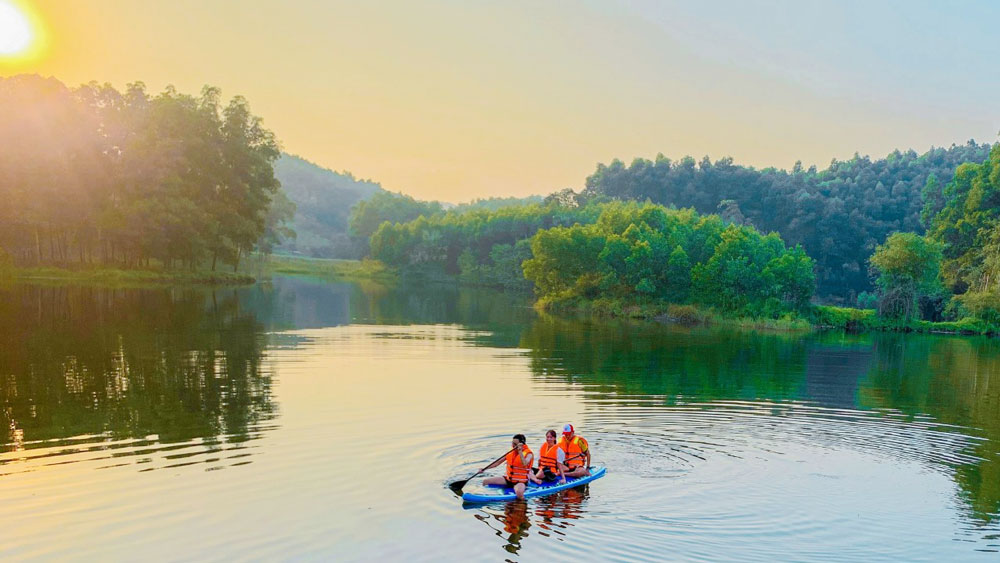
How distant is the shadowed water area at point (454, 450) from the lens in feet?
49.1

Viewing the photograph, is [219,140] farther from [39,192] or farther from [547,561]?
[547,561]

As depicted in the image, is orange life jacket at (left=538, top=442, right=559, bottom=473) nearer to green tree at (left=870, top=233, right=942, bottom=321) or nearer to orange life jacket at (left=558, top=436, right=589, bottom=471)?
orange life jacket at (left=558, top=436, right=589, bottom=471)

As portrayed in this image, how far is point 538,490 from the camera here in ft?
57.6

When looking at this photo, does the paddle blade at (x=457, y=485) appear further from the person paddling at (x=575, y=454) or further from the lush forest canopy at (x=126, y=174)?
the lush forest canopy at (x=126, y=174)

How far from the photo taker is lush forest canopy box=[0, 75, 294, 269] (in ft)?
257

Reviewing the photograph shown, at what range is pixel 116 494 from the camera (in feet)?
53.1

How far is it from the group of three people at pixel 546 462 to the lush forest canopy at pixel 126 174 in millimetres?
72833

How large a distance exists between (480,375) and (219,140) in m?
73.1

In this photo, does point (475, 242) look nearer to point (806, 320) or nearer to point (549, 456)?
point (806, 320)

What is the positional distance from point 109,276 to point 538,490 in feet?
252

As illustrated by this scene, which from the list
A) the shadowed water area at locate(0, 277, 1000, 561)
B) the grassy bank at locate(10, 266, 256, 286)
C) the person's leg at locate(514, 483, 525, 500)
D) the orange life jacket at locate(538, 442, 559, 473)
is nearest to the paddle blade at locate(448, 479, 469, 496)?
the shadowed water area at locate(0, 277, 1000, 561)

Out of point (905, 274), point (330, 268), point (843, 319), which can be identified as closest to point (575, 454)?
point (843, 319)

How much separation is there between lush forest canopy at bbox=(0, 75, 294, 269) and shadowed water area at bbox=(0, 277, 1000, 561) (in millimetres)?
40012

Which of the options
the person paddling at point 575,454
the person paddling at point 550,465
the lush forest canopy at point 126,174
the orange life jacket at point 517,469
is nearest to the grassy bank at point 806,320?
the lush forest canopy at point 126,174
